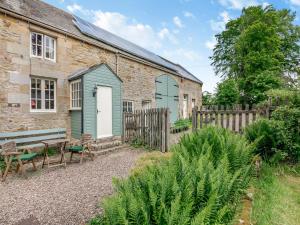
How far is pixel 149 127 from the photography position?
903cm

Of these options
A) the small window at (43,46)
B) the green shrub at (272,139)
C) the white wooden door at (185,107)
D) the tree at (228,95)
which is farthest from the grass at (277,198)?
the white wooden door at (185,107)

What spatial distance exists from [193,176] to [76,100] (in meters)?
7.60

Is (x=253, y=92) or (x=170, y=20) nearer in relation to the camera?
(x=170, y=20)

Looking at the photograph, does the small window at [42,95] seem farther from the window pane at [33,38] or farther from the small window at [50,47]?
the window pane at [33,38]

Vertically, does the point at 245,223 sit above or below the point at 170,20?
below

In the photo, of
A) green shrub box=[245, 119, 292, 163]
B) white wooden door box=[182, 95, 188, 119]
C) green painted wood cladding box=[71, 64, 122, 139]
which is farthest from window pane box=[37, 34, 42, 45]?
white wooden door box=[182, 95, 188, 119]

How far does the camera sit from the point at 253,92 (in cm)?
1902

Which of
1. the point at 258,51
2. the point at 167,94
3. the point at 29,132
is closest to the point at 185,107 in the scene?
the point at 167,94

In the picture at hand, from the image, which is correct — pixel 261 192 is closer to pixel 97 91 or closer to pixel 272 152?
pixel 272 152

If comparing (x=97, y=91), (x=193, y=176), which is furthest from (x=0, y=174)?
(x=193, y=176)

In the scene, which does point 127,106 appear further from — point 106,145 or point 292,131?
point 292,131

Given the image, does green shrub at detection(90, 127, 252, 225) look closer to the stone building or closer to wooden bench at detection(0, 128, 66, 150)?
wooden bench at detection(0, 128, 66, 150)

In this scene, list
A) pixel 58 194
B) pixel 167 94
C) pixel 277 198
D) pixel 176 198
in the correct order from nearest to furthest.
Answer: pixel 176 198 → pixel 277 198 → pixel 58 194 → pixel 167 94

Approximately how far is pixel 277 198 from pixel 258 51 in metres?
22.4
